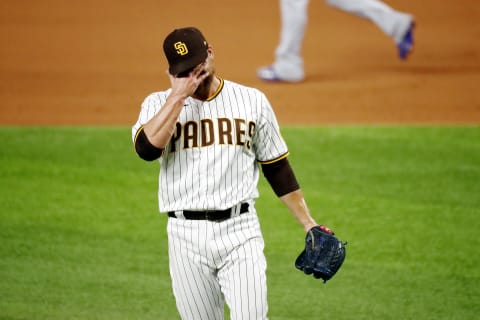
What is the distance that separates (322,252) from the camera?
14.9 ft

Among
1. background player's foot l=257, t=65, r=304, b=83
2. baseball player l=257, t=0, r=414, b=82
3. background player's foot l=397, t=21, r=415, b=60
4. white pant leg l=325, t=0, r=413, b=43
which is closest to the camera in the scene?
baseball player l=257, t=0, r=414, b=82

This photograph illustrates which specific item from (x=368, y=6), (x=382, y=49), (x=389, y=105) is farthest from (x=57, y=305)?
(x=382, y=49)

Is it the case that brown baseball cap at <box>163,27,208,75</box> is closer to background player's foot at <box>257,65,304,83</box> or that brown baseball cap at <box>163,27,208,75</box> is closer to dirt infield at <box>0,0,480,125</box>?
dirt infield at <box>0,0,480,125</box>

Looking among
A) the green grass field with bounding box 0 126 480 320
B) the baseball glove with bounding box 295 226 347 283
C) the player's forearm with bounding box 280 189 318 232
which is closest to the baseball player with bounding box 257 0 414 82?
the green grass field with bounding box 0 126 480 320

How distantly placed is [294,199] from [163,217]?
364cm

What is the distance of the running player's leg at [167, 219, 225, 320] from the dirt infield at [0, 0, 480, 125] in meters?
6.12

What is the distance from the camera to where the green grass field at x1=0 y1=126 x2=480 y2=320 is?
Result: 6.54 metres

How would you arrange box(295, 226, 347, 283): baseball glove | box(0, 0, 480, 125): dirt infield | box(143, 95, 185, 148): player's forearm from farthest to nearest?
1. box(0, 0, 480, 125): dirt infield
2. box(295, 226, 347, 283): baseball glove
3. box(143, 95, 185, 148): player's forearm

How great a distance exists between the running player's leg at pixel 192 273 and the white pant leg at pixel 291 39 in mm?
6883

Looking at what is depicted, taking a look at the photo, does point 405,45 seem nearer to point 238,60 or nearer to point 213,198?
point 238,60

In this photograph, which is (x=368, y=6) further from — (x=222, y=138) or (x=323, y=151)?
(x=222, y=138)

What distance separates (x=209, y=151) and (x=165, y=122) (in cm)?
29

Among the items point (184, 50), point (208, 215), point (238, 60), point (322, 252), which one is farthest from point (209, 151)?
point (238, 60)

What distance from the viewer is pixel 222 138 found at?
175 inches
